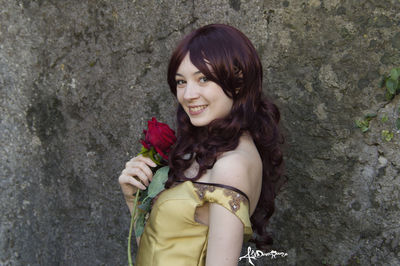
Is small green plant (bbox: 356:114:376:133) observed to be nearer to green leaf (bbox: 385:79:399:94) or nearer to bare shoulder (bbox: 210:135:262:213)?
green leaf (bbox: 385:79:399:94)

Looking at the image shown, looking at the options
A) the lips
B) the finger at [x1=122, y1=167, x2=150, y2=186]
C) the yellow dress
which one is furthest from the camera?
the finger at [x1=122, y1=167, x2=150, y2=186]

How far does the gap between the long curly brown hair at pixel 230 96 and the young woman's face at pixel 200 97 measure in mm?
22

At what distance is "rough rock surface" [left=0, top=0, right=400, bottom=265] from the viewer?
2.19 metres

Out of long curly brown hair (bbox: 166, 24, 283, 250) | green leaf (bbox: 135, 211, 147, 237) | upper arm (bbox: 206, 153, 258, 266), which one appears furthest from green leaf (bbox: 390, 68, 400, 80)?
green leaf (bbox: 135, 211, 147, 237)

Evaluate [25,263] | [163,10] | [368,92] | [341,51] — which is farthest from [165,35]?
[25,263]

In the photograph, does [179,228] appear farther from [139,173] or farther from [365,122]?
[365,122]

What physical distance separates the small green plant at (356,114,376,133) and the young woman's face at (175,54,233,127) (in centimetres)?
73

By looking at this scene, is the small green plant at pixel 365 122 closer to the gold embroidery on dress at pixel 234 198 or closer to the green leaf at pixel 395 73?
the green leaf at pixel 395 73

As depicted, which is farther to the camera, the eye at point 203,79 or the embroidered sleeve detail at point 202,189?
the eye at point 203,79

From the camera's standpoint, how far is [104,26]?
276 centimetres

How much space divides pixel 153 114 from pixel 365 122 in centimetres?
126

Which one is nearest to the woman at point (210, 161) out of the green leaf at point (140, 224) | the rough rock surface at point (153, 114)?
the green leaf at point (140, 224)

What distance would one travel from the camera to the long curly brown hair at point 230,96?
1.81 m

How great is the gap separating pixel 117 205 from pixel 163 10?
1.28 metres
